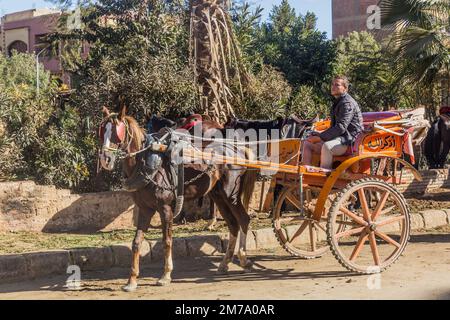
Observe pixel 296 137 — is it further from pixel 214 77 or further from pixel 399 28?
pixel 399 28

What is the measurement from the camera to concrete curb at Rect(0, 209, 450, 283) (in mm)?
7910

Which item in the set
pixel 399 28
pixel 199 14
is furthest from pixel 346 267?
pixel 399 28

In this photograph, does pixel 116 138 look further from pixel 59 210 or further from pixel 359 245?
pixel 59 210

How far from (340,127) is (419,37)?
298 inches

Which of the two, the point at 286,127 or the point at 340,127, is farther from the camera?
the point at 286,127

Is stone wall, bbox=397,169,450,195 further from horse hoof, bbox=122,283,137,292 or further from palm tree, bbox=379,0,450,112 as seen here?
horse hoof, bbox=122,283,137,292

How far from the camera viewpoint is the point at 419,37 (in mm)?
14227

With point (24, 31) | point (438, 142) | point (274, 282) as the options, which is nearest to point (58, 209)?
point (274, 282)

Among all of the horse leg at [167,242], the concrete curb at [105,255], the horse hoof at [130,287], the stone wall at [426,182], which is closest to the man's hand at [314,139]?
the horse leg at [167,242]

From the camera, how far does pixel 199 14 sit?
476 inches

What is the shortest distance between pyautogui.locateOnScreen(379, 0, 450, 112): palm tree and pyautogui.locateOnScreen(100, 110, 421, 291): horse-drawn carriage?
6372 millimetres

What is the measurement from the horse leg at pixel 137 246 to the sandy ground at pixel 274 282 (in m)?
0.12

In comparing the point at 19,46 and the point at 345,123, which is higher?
the point at 19,46

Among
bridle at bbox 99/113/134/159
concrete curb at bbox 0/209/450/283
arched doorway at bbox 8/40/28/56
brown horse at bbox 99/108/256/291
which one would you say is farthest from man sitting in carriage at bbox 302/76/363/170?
arched doorway at bbox 8/40/28/56
